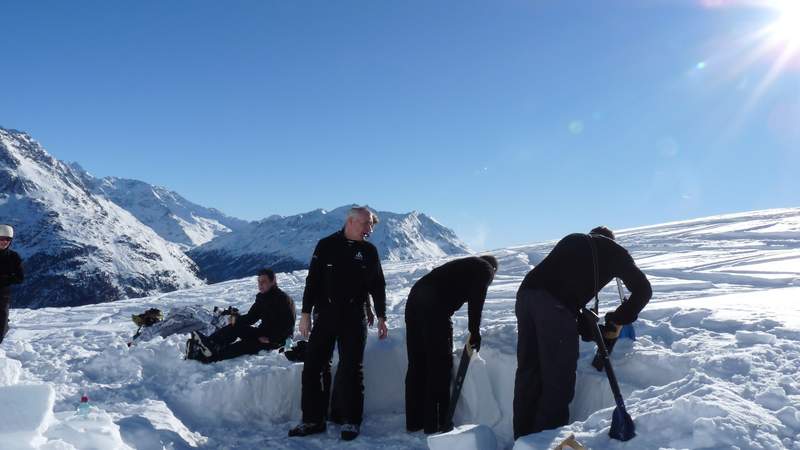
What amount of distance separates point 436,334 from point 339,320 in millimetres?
1038

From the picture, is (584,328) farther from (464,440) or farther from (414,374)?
(414,374)

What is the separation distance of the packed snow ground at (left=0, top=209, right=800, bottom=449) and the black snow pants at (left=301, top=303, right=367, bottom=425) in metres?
0.31

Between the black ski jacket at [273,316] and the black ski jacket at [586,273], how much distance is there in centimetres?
431

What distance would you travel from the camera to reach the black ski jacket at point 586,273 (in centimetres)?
465

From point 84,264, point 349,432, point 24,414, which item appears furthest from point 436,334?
point 84,264

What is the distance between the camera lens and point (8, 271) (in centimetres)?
743

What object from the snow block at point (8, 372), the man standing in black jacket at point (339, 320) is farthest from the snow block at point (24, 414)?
the man standing in black jacket at point (339, 320)

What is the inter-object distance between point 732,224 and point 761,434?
26.3 m

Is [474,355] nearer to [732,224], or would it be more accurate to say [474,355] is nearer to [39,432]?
[39,432]

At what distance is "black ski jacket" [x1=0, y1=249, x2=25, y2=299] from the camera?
24.3ft

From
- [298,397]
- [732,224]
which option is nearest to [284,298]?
[298,397]

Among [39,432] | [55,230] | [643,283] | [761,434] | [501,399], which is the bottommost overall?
[501,399]

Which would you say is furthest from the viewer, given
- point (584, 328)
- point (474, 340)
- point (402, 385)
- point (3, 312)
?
point (3, 312)

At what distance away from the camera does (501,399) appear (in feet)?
20.8
